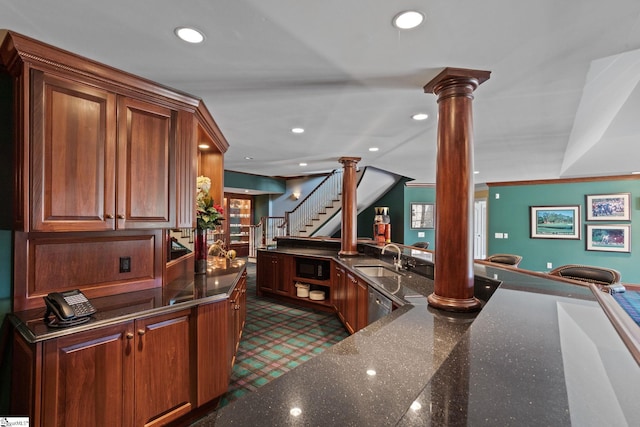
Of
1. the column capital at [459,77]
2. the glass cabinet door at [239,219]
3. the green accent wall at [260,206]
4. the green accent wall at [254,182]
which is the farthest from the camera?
the green accent wall at [260,206]

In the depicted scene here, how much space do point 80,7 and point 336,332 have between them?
11.7 ft

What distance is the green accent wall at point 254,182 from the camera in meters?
Result: 7.78

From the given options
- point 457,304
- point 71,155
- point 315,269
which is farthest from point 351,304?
point 71,155

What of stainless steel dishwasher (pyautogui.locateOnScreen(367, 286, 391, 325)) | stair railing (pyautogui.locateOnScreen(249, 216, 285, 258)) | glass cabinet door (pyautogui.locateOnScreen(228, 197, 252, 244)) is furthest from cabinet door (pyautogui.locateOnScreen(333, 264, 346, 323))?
glass cabinet door (pyautogui.locateOnScreen(228, 197, 252, 244))

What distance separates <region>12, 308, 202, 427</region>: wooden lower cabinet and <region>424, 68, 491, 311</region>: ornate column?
1723 mm

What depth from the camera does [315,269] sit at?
4590 millimetres

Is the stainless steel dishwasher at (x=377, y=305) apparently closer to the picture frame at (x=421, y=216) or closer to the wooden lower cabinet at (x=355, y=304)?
the wooden lower cabinet at (x=355, y=304)

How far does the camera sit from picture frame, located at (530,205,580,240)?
250 inches

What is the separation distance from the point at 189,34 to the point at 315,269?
3.65 metres

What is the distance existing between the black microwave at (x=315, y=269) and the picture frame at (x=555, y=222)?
5390 mm

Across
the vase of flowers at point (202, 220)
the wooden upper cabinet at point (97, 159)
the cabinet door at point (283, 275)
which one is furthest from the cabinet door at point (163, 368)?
the cabinet door at point (283, 275)

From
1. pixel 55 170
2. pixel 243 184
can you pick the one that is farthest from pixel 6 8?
pixel 243 184

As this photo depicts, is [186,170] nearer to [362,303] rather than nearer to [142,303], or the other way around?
[142,303]

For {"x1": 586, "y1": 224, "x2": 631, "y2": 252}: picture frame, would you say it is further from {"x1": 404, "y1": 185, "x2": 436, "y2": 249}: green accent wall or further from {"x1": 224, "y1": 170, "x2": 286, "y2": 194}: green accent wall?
{"x1": 224, "y1": 170, "x2": 286, "y2": 194}: green accent wall
